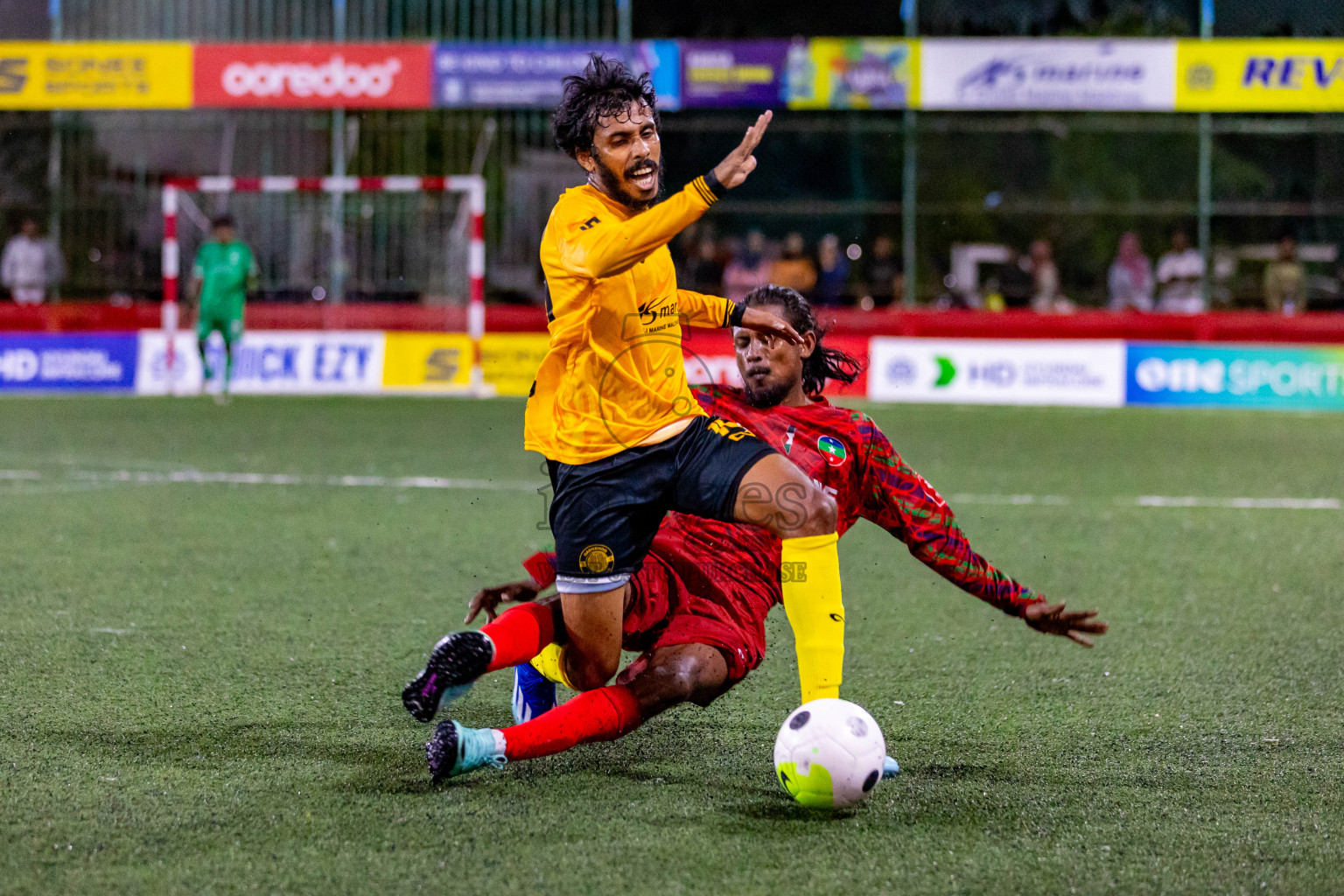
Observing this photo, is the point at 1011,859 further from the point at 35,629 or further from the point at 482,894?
the point at 35,629

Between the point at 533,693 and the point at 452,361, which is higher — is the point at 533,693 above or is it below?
below

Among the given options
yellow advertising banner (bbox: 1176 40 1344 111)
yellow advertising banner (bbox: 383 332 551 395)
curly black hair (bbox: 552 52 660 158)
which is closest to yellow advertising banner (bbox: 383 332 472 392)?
yellow advertising banner (bbox: 383 332 551 395)

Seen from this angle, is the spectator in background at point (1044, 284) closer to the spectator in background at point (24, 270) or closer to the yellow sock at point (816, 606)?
the spectator in background at point (24, 270)

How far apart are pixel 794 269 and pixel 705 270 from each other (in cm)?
129

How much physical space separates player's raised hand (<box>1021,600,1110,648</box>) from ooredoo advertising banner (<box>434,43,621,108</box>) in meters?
16.1

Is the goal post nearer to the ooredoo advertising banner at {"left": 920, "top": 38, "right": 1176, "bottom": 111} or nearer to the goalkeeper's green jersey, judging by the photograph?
the goalkeeper's green jersey

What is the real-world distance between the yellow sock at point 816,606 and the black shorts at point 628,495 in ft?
0.65

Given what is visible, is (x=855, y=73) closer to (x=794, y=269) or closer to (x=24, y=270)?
(x=794, y=269)

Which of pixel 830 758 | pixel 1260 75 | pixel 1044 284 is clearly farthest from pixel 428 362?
pixel 830 758

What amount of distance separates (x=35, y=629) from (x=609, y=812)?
292 centimetres

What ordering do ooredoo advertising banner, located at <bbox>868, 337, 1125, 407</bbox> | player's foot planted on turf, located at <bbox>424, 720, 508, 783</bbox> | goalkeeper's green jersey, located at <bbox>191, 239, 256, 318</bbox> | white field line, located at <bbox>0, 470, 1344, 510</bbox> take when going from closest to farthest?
player's foot planted on turf, located at <bbox>424, 720, 508, 783</bbox> < white field line, located at <bbox>0, 470, 1344, 510</bbox> < goalkeeper's green jersey, located at <bbox>191, 239, 256, 318</bbox> < ooredoo advertising banner, located at <bbox>868, 337, 1125, 407</bbox>

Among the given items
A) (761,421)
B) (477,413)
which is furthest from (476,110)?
(761,421)

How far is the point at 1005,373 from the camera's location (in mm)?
17203

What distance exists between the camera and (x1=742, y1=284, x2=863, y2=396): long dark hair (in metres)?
4.23
